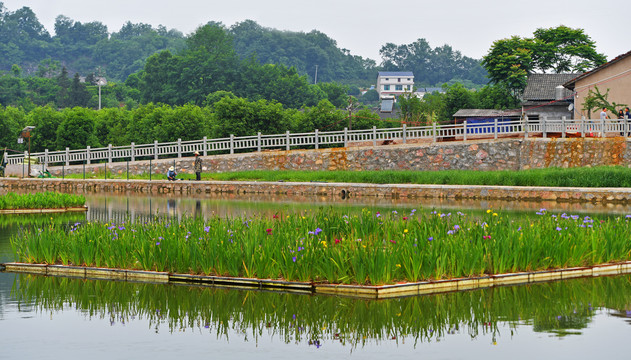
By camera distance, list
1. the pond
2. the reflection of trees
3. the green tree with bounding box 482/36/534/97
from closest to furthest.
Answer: the pond < the reflection of trees < the green tree with bounding box 482/36/534/97

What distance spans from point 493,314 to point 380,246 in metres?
1.80

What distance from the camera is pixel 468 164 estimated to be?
37.3 meters

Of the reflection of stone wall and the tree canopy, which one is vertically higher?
the tree canopy

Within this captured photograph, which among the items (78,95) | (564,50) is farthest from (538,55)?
(78,95)

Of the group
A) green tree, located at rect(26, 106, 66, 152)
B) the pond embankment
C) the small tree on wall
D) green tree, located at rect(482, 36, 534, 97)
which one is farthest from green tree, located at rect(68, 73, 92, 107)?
the small tree on wall

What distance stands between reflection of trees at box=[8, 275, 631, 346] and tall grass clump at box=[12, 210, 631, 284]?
0.51 meters

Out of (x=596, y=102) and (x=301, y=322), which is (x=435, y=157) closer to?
(x=596, y=102)

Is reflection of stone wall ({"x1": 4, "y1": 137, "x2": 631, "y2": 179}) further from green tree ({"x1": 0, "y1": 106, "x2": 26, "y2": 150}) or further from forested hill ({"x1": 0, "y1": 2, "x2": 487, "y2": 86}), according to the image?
forested hill ({"x1": 0, "y1": 2, "x2": 487, "y2": 86})

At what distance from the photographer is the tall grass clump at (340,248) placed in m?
11.4

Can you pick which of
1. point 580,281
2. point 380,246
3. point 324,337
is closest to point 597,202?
point 580,281

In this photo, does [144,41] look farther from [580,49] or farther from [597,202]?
[597,202]

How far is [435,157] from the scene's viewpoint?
37781 millimetres

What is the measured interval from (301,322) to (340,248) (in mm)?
2151

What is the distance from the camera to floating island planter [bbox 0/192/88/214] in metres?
24.1
